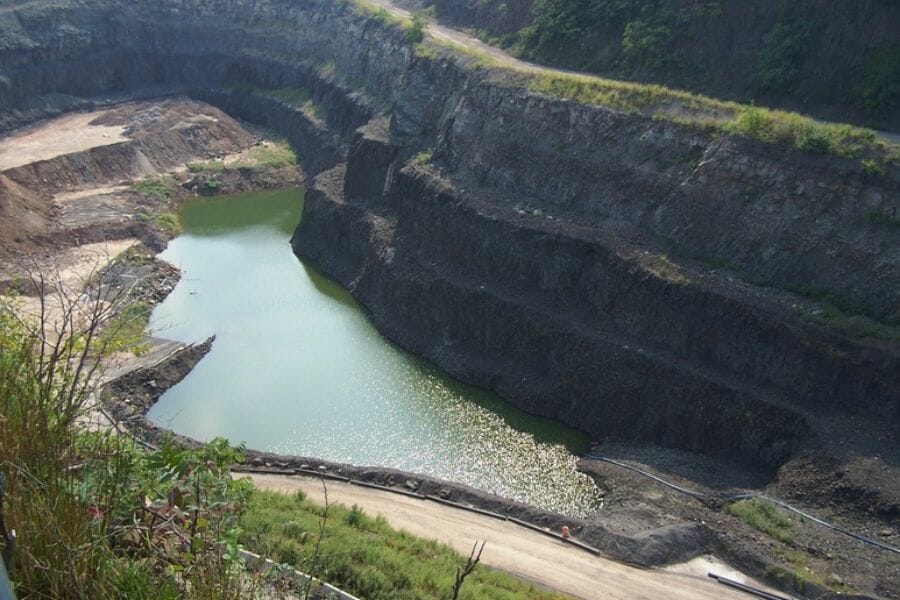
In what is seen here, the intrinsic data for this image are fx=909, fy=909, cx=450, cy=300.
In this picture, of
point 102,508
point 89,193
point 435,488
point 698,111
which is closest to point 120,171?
point 89,193

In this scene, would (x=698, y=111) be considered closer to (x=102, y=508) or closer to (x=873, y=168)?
(x=873, y=168)

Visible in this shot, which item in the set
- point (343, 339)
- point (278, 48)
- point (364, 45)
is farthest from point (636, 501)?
point (278, 48)

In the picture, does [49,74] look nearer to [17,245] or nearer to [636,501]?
[17,245]

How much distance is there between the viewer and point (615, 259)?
34.8 metres

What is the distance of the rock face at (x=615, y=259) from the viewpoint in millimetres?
30047

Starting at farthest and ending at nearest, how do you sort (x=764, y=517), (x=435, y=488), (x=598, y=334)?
(x=598, y=334) → (x=435, y=488) → (x=764, y=517)

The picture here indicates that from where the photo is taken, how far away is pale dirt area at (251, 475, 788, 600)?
23.3 m

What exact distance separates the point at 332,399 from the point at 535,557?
12.8m

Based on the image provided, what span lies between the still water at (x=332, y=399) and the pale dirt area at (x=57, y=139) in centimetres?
1650

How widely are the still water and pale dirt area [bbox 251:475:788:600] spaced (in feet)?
10.2

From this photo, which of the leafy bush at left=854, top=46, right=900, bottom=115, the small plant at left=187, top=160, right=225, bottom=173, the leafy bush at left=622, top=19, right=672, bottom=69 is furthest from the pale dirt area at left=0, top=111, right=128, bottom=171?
the leafy bush at left=854, top=46, right=900, bottom=115

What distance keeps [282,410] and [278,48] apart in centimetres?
4532

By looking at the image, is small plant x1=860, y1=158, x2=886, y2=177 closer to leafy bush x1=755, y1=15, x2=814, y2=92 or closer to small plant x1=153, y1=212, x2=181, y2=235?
leafy bush x1=755, y1=15, x2=814, y2=92

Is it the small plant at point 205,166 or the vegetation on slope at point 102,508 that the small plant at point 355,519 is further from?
the small plant at point 205,166
